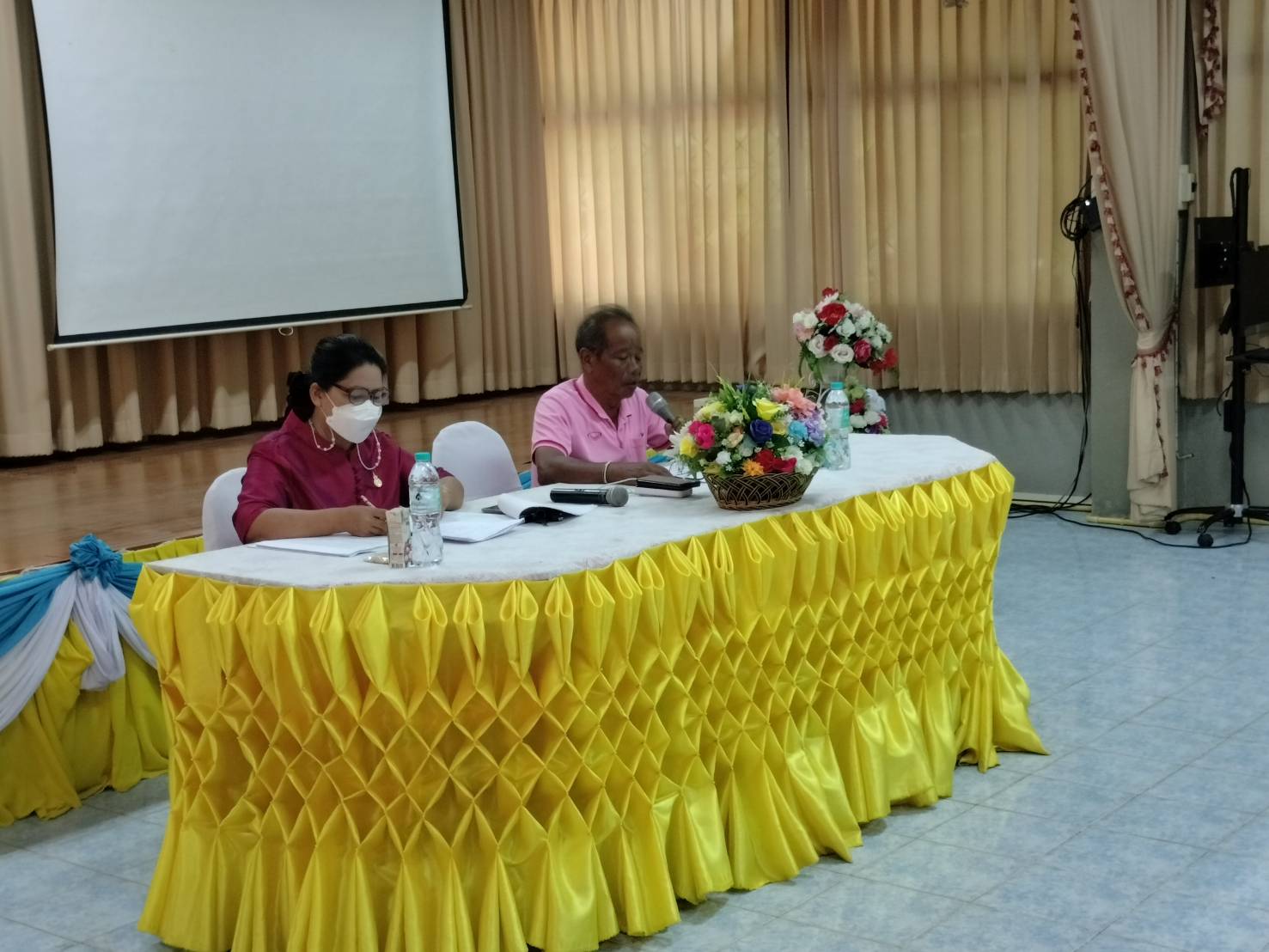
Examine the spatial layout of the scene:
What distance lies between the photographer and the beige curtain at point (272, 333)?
677 cm

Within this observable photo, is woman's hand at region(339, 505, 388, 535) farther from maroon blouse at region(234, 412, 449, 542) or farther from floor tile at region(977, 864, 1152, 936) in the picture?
floor tile at region(977, 864, 1152, 936)

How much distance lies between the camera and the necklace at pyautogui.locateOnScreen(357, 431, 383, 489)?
361cm

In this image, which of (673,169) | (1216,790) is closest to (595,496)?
(1216,790)

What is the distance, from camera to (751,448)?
11.0 ft

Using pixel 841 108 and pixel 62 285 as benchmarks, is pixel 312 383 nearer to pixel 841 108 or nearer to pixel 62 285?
pixel 62 285

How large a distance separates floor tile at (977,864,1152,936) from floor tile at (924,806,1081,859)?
0.12 metres

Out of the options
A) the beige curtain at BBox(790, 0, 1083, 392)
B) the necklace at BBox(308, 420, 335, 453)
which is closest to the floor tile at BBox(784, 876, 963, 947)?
the necklace at BBox(308, 420, 335, 453)

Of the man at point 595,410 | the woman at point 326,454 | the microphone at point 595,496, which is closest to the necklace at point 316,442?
the woman at point 326,454

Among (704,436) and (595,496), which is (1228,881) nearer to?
(704,436)

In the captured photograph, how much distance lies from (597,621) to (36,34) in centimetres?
516

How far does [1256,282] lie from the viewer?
20.2 feet

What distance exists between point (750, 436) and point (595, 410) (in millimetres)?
1137

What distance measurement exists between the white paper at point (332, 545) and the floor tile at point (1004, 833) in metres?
1.45

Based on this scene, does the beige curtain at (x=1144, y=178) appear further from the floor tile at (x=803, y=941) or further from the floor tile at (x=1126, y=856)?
the floor tile at (x=803, y=941)
